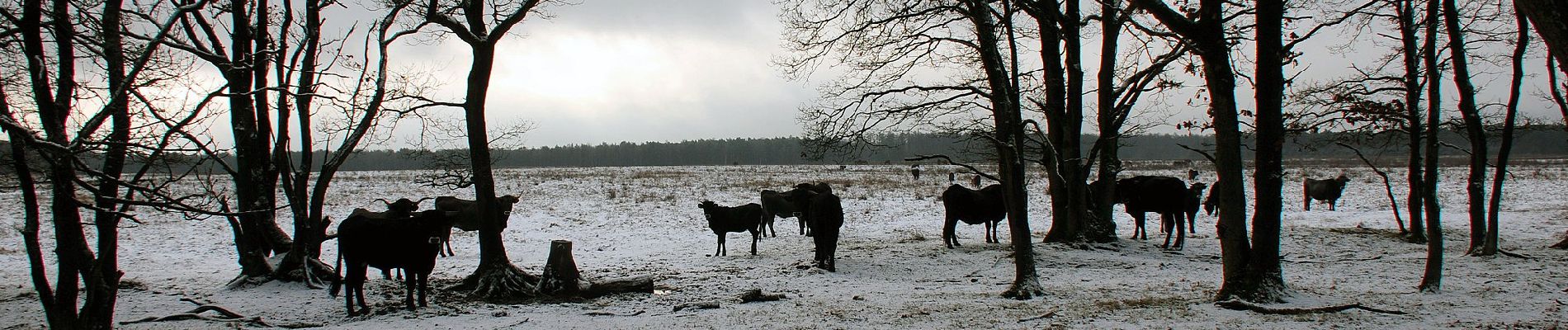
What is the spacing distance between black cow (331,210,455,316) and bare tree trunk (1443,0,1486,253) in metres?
13.3

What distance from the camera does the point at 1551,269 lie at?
35.1ft

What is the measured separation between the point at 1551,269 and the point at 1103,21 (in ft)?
23.6

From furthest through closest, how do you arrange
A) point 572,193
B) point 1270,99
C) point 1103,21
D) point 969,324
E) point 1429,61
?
point 572,193 < point 1103,21 < point 1429,61 < point 1270,99 < point 969,324

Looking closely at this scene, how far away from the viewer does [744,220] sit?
15.0 m

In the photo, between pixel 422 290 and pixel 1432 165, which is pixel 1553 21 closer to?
pixel 1432 165

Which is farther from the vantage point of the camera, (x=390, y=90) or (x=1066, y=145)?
(x=1066, y=145)

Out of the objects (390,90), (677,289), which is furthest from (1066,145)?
(390,90)

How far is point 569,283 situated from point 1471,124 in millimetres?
13719

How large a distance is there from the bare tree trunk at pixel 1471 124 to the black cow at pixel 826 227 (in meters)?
8.70

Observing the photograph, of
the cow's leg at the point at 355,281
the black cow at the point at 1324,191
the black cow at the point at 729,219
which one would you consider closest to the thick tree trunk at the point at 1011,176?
the black cow at the point at 729,219

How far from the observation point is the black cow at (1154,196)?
15.1 metres

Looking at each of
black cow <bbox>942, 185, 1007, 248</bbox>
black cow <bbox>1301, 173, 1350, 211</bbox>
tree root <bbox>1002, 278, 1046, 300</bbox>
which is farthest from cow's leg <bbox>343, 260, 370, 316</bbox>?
black cow <bbox>1301, 173, 1350, 211</bbox>

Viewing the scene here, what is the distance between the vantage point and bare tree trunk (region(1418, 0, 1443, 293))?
335 inches

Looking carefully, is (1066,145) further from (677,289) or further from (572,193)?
(572,193)
